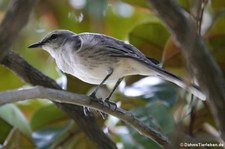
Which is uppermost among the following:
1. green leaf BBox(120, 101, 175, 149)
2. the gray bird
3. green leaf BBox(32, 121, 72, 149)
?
the gray bird

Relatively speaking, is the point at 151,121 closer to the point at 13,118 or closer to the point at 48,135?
the point at 48,135

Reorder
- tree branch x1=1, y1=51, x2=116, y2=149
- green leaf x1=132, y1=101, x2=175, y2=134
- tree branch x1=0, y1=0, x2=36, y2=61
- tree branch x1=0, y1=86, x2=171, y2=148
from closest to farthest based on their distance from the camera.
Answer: tree branch x1=0, y1=0, x2=36, y2=61
tree branch x1=0, y1=86, x2=171, y2=148
tree branch x1=1, y1=51, x2=116, y2=149
green leaf x1=132, y1=101, x2=175, y2=134

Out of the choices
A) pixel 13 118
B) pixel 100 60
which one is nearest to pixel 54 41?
pixel 100 60

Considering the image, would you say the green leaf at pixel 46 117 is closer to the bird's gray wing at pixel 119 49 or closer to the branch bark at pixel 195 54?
the bird's gray wing at pixel 119 49

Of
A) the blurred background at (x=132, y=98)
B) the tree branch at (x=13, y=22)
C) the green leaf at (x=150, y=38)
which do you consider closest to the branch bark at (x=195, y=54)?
the tree branch at (x=13, y=22)

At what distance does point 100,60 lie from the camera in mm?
2104

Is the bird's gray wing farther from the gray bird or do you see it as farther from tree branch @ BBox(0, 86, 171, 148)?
tree branch @ BBox(0, 86, 171, 148)

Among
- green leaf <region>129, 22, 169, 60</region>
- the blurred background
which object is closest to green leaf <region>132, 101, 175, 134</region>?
the blurred background

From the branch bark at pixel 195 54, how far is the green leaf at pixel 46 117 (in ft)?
5.28

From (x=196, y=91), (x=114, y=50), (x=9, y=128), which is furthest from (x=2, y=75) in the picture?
(x=196, y=91)

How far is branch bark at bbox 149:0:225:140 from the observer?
67 centimetres

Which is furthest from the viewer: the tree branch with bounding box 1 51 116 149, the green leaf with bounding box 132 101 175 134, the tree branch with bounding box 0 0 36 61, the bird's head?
the bird's head

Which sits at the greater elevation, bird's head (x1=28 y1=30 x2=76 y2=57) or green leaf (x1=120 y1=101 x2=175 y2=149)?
bird's head (x1=28 y1=30 x2=76 y2=57)

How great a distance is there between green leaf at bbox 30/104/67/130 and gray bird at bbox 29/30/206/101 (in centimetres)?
25
